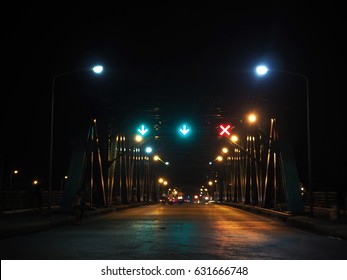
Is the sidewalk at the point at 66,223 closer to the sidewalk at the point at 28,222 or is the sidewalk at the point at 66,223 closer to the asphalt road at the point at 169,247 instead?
the sidewalk at the point at 28,222

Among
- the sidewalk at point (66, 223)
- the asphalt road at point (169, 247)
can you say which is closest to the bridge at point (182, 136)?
the sidewalk at point (66, 223)

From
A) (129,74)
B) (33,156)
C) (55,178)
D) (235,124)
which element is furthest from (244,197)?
(55,178)

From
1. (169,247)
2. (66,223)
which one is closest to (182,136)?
(66,223)

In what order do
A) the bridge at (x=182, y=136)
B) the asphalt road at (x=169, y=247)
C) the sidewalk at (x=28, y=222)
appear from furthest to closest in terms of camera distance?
the bridge at (x=182, y=136) < the sidewalk at (x=28, y=222) < the asphalt road at (x=169, y=247)

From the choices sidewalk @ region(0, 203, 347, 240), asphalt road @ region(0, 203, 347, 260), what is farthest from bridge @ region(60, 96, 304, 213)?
asphalt road @ region(0, 203, 347, 260)

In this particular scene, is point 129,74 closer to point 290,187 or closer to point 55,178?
point 290,187

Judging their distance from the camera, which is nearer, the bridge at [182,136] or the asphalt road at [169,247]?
the asphalt road at [169,247]

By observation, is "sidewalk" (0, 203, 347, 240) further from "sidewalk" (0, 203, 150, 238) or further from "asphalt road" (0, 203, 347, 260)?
"asphalt road" (0, 203, 347, 260)

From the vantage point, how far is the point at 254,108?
40.2 metres

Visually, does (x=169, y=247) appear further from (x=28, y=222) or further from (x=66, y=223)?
(x=66, y=223)

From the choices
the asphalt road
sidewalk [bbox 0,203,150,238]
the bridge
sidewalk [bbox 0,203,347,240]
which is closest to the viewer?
the asphalt road

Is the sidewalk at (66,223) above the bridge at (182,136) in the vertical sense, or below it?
below
